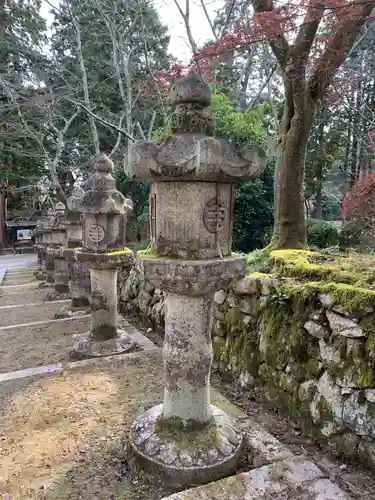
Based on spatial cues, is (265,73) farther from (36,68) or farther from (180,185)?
(180,185)

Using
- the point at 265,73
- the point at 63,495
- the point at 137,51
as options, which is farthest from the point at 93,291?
the point at 137,51

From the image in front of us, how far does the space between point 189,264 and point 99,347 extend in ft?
9.68

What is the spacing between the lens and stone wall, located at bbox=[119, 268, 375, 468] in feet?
8.66

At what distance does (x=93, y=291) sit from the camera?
4.93 metres

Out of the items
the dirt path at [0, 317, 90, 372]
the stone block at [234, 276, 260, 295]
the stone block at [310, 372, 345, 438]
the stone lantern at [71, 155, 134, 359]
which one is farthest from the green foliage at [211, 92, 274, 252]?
the stone block at [310, 372, 345, 438]

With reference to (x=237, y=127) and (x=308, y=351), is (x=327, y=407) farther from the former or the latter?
(x=237, y=127)

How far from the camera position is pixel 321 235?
9.28 meters

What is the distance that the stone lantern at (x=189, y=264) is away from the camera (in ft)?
7.63

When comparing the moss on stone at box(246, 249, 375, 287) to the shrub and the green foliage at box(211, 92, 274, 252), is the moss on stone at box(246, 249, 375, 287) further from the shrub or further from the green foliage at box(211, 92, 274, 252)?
the shrub

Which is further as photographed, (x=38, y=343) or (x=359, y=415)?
(x=38, y=343)

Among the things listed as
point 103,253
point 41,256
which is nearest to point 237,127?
point 103,253

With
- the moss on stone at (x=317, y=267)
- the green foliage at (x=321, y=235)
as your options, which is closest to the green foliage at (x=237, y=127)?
the green foliage at (x=321, y=235)

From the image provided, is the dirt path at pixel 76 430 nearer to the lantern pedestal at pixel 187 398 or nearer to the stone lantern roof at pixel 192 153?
the lantern pedestal at pixel 187 398

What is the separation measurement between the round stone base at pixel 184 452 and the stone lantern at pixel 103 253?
223 centimetres
